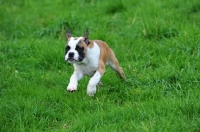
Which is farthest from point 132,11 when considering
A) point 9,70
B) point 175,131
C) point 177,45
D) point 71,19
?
point 175,131

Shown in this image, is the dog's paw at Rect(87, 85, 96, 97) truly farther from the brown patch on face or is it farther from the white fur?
the brown patch on face

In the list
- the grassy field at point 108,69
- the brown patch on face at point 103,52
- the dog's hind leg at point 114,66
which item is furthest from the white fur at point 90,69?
the dog's hind leg at point 114,66

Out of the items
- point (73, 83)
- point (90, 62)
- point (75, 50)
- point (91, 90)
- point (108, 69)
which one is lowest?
point (108, 69)

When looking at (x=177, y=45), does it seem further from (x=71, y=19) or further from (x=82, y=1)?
(x=82, y=1)

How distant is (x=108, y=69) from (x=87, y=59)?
1345mm

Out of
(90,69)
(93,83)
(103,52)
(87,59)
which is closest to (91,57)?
(87,59)

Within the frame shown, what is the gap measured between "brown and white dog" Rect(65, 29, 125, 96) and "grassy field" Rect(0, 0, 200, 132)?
0.74 ft

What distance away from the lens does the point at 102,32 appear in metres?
8.98

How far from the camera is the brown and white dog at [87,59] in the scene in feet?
20.5

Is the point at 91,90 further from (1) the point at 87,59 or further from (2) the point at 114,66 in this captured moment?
(2) the point at 114,66

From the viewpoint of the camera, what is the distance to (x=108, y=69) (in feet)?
25.9

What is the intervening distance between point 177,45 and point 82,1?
3997 millimetres

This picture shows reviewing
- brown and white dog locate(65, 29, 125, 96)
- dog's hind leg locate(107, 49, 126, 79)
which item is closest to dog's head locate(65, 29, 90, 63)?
brown and white dog locate(65, 29, 125, 96)

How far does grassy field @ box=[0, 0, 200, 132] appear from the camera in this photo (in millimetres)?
5758
